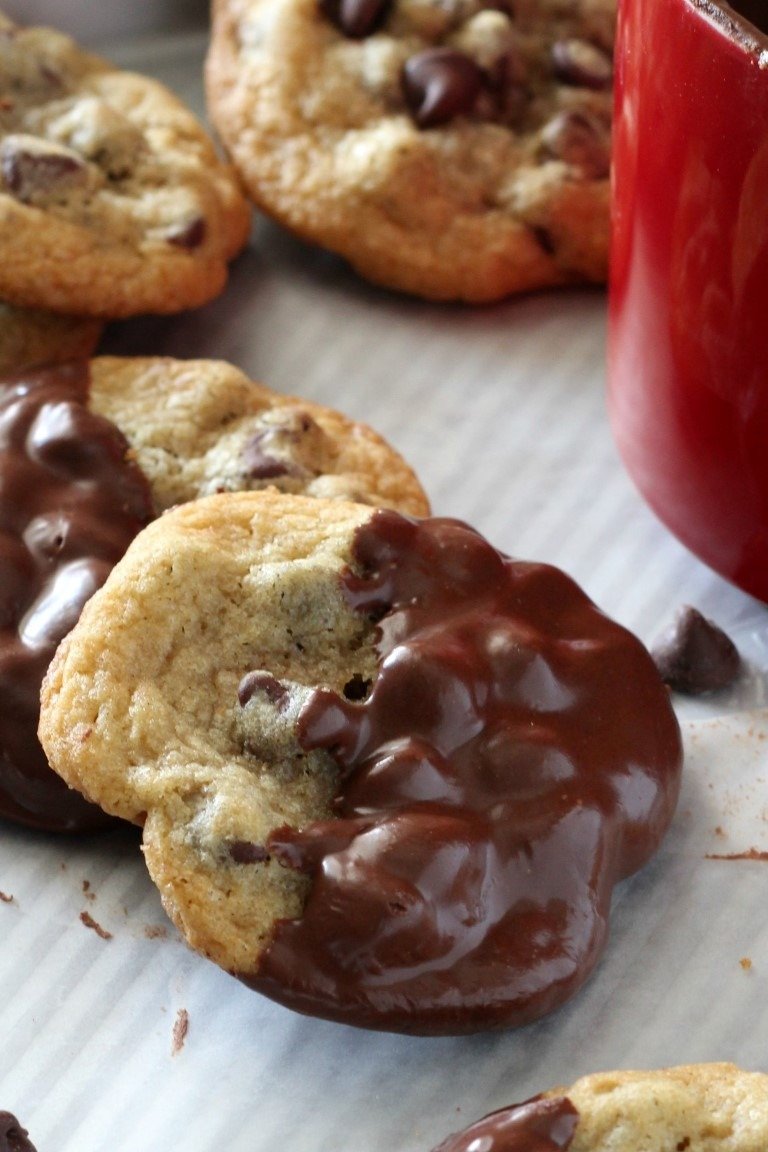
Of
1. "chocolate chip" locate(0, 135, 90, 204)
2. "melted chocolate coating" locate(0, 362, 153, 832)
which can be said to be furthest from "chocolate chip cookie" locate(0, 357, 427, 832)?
"chocolate chip" locate(0, 135, 90, 204)

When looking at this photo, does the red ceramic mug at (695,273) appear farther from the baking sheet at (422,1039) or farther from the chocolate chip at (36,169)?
the chocolate chip at (36,169)

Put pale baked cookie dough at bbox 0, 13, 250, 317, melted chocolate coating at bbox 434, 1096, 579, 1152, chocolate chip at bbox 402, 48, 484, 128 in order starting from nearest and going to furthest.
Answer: melted chocolate coating at bbox 434, 1096, 579, 1152 → pale baked cookie dough at bbox 0, 13, 250, 317 → chocolate chip at bbox 402, 48, 484, 128

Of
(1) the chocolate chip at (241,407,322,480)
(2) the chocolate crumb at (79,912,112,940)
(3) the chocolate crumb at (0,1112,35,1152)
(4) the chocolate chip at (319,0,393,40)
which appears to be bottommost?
(2) the chocolate crumb at (79,912,112,940)

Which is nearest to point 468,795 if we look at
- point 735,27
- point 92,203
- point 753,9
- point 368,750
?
point 368,750

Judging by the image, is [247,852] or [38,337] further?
[38,337]

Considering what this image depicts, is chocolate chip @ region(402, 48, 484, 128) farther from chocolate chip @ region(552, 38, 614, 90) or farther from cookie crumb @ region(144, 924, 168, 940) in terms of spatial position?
cookie crumb @ region(144, 924, 168, 940)

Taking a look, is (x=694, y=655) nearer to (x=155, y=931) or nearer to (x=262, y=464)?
(x=262, y=464)

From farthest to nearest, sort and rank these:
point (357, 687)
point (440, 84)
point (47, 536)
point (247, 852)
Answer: point (440, 84)
point (47, 536)
point (357, 687)
point (247, 852)
